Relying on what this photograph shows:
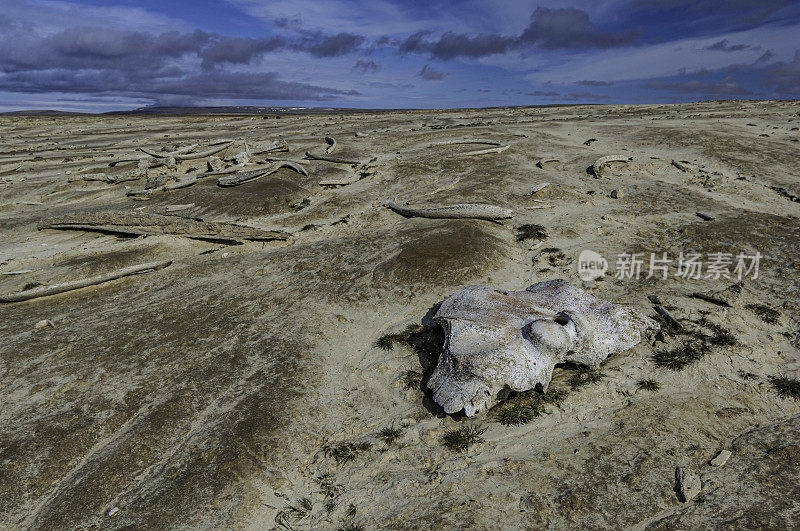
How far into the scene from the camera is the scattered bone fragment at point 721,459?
5.17 metres

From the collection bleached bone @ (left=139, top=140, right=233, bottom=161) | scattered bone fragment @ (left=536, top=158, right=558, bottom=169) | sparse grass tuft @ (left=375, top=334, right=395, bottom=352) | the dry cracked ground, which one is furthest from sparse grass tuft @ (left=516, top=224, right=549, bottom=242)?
bleached bone @ (left=139, top=140, right=233, bottom=161)

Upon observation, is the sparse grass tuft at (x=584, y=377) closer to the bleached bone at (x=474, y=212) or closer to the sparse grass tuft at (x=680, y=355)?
the sparse grass tuft at (x=680, y=355)

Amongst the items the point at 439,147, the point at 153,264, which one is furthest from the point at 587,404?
the point at 439,147

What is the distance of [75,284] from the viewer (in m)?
11.7

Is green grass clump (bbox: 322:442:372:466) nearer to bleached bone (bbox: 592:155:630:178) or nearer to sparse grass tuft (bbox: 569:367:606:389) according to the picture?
sparse grass tuft (bbox: 569:367:606:389)

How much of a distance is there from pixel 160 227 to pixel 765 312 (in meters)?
18.0

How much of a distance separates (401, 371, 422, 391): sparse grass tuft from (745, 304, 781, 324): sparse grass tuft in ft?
22.4

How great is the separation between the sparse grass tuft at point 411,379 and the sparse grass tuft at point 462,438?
1194 millimetres

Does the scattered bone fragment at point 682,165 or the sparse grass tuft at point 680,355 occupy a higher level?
the scattered bone fragment at point 682,165

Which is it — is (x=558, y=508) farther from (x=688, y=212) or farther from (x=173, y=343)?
(x=688, y=212)

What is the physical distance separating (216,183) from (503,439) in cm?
2092

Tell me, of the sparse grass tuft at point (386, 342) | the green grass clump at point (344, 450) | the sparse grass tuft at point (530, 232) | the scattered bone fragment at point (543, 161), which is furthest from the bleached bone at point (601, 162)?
the green grass clump at point (344, 450)
